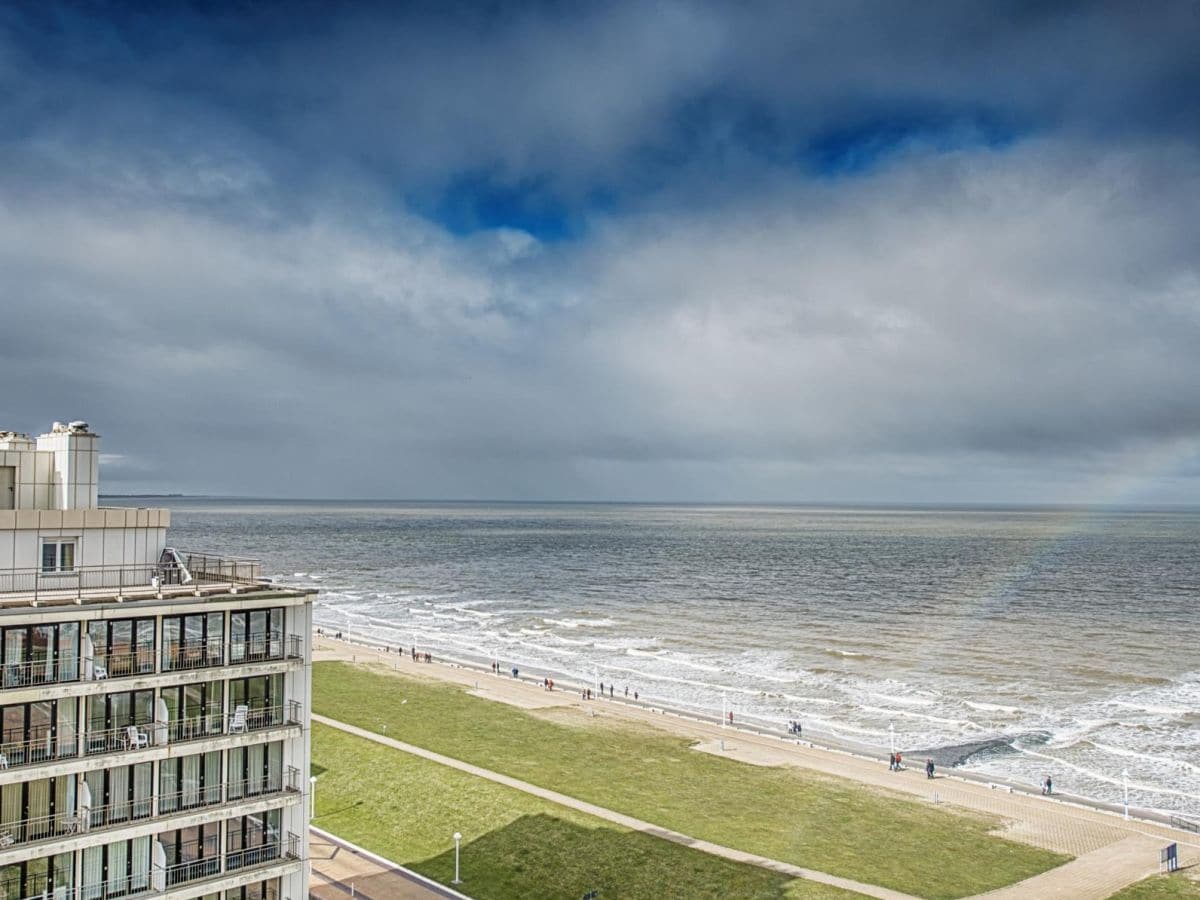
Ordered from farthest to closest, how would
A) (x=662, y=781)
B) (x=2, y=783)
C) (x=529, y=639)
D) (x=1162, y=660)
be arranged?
(x=529, y=639), (x=1162, y=660), (x=662, y=781), (x=2, y=783)

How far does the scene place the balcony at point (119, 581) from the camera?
71.7ft

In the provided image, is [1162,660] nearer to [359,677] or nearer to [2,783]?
[359,677]

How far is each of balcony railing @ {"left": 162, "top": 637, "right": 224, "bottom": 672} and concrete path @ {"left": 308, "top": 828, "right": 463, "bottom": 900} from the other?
956cm

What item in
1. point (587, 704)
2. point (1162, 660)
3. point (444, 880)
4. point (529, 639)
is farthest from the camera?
point (529, 639)

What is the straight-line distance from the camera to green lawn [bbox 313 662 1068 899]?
35719 millimetres

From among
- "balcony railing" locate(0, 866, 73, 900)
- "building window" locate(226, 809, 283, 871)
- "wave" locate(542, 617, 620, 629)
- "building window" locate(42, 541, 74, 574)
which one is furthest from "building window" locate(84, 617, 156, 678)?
"wave" locate(542, 617, 620, 629)

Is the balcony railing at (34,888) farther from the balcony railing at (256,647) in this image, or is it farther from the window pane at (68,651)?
the balcony railing at (256,647)

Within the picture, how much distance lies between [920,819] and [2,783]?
34.1 m

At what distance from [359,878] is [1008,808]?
2787 cm

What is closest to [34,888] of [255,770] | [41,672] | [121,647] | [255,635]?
[41,672]

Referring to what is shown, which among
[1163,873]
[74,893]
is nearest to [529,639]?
[1163,873]

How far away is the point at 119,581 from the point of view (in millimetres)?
24094

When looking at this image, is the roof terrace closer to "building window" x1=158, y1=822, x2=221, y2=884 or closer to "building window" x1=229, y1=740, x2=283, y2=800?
"building window" x1=229, y1=740, x2=283, y2=800

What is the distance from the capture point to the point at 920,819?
40.8 m
